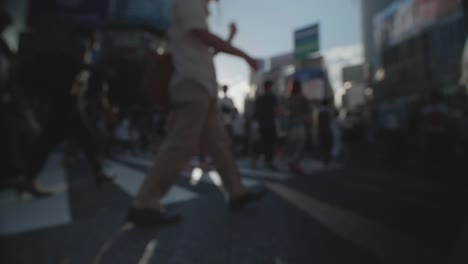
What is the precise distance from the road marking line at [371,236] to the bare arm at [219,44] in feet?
3.15

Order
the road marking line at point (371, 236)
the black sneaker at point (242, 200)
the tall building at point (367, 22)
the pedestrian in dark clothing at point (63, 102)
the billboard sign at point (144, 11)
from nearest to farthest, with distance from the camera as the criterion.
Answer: the road marking line at point (371, 236)
the tall building at point (367, 22)
the billboard sign at point (144, 11)
the black sneaker at point (242, 200)
the pedestrian in dark clothing at point (63, 102)

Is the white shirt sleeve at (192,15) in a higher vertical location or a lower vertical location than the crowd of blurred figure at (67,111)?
higher

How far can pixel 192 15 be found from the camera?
165 centimetres

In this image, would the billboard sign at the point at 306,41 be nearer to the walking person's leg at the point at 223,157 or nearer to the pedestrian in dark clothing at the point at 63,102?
the walking person's leg at the point at 223,157

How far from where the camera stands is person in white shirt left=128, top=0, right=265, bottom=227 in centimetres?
166

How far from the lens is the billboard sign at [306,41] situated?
128 centimetres

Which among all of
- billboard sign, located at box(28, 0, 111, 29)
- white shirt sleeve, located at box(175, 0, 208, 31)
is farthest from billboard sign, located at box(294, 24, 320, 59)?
billboard sign, located at box(28, 0, 111, 29)

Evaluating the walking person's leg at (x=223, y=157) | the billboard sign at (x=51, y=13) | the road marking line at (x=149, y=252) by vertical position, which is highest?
the billboard sign at (x=51, y=13)

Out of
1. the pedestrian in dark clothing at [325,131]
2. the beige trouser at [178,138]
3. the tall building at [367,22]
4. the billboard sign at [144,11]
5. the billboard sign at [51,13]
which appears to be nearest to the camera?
the tall building at [367,22]

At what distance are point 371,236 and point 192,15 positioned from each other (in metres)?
1.39

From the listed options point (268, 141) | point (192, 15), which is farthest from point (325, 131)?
point (192, 15)

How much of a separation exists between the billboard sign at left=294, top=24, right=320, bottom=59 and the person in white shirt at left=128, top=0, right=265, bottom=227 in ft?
1.31

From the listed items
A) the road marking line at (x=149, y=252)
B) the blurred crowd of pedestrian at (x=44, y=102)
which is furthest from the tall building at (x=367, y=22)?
the blurred crowd of pedestrian at (x=44, y=102)

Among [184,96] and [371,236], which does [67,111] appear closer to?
[184,96]
